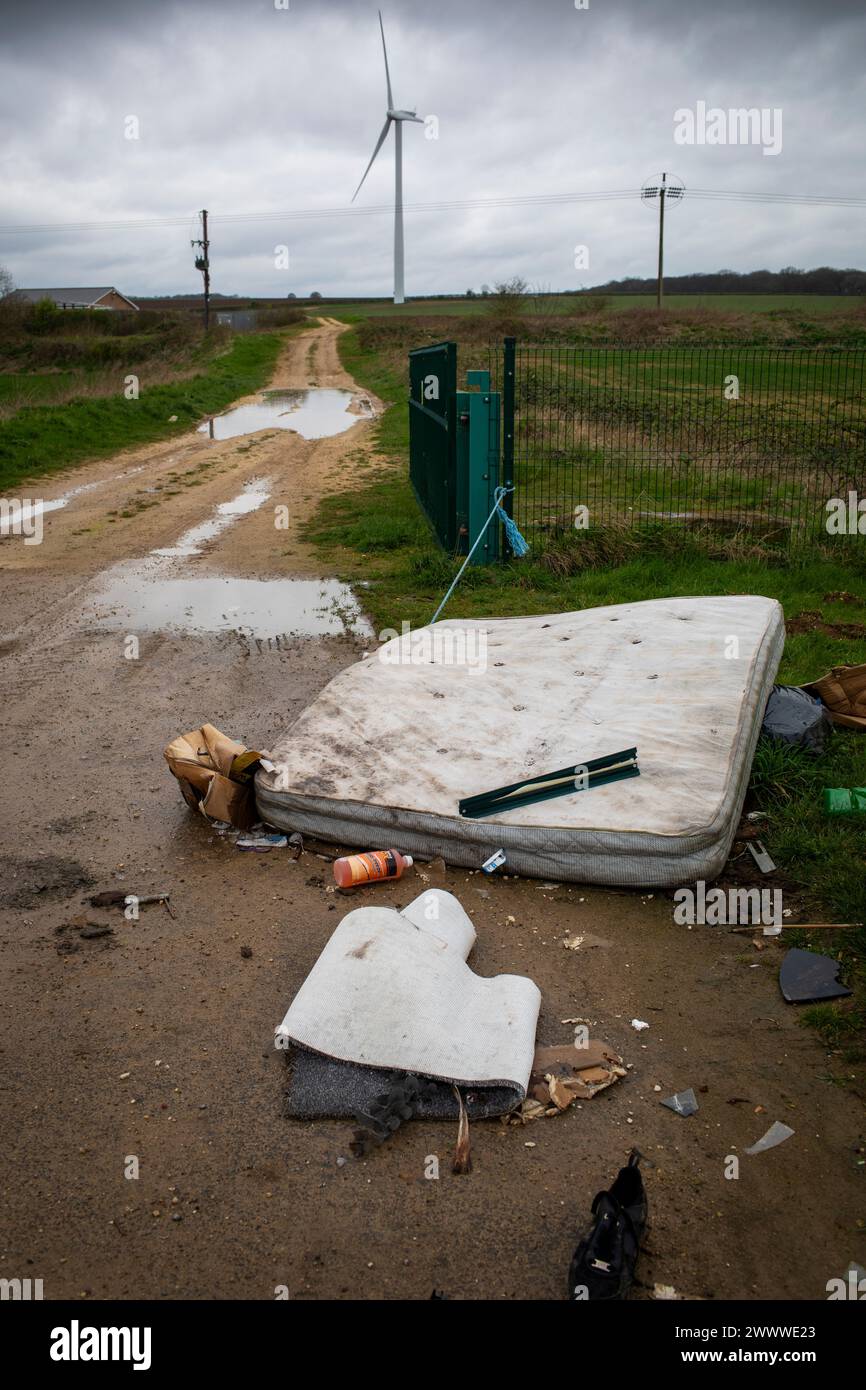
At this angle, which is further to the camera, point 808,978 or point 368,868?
point 368,868

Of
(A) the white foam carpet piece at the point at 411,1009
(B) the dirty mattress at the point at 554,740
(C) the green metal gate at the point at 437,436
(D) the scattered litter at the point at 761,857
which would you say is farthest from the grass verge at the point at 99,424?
(A) the white foam carpet piece at the point at 411,1009

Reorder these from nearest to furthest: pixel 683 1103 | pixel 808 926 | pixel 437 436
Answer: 1. pixel 683 1103
2. pixel 808 926
3. pixel 437 436

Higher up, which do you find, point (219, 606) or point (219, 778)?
point (219, 606)

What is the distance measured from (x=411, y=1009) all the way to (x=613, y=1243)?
100cm

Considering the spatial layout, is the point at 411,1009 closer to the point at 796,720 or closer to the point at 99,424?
the point at 796,720

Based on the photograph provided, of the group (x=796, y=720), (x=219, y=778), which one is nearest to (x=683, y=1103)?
(x=219, y=778)

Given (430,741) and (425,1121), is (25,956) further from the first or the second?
(430,741)

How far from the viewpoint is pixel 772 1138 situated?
3062 mm

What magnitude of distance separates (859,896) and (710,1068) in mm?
1254

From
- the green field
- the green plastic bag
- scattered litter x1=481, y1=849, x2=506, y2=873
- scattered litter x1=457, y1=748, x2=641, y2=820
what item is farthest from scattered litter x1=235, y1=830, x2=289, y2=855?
the green field

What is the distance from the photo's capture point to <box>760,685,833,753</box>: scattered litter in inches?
220

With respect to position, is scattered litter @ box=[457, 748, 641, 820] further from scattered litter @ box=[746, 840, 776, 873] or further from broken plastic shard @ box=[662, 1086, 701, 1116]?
broken plastic shard @ box=[662, 1086, 701, 1116]

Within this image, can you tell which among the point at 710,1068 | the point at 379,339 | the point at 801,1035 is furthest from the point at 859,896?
the point at 379,339

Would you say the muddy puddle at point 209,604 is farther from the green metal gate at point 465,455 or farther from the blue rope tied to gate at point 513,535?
the blue rope tied to gate at point 513,535
